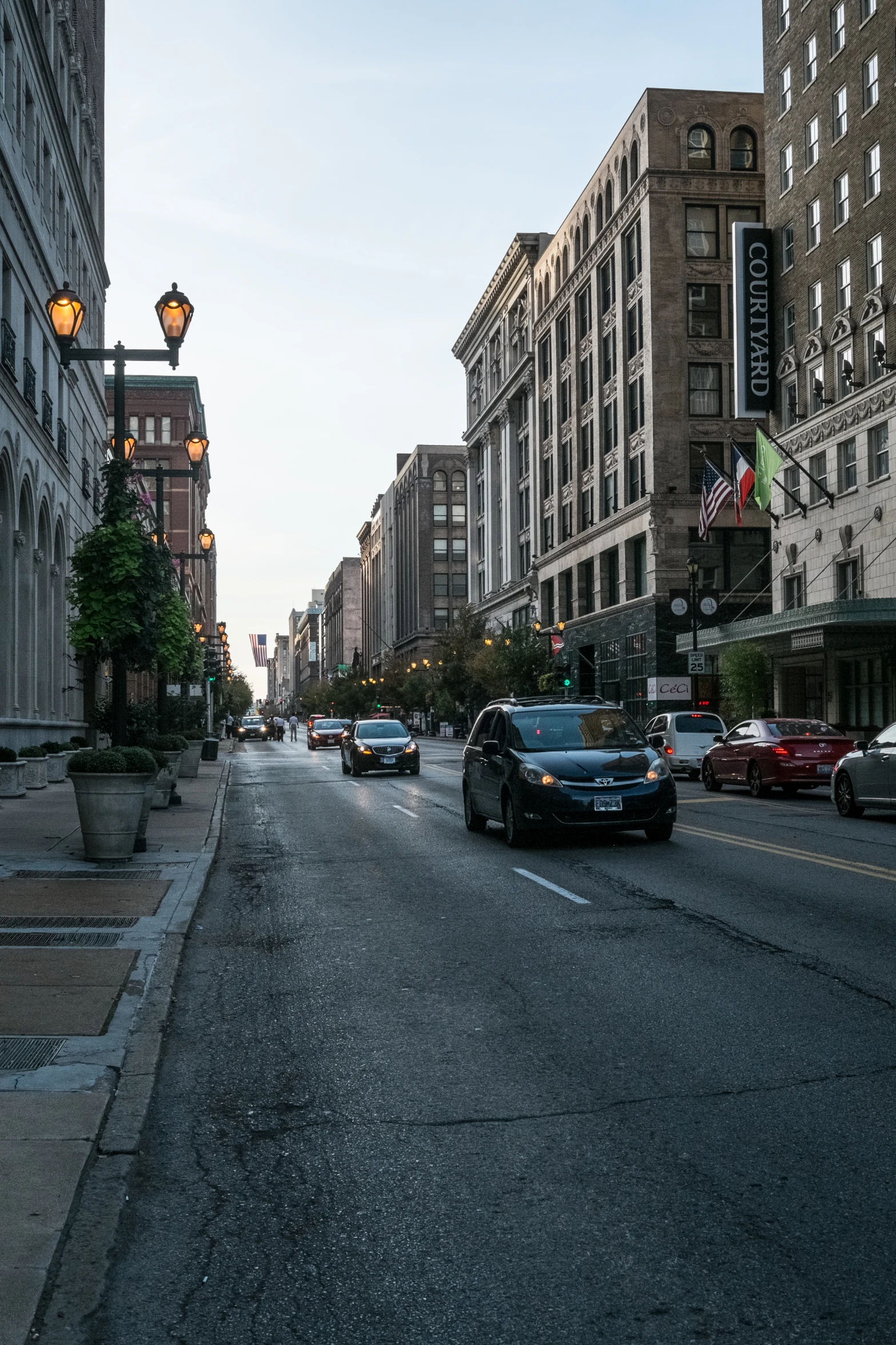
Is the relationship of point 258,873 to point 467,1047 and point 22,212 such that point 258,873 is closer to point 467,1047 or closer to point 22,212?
point 467,1047

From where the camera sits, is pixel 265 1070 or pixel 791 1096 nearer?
pixel 791 1096

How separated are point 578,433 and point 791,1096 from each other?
65095 mm

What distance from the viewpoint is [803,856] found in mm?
14406

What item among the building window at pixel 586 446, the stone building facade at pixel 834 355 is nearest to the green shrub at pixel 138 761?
the stone building facade at pixel 834 355

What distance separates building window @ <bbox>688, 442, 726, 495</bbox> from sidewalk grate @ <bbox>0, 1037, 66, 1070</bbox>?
5173cm

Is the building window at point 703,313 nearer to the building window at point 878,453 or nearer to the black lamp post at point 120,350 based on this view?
the building window at point 878,453

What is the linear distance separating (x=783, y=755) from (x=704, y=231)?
3825cm

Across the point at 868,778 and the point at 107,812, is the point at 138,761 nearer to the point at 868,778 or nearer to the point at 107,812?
the point at 107,812

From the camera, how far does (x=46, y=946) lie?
29.9ft

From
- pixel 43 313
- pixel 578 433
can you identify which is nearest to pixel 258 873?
pixel 43 313

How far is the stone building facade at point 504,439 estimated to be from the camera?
8188 cm

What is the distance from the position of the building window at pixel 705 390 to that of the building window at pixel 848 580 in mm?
17992

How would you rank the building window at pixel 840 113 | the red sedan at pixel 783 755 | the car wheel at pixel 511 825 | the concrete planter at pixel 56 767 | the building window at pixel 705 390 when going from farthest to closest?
the building window at pixel 705 390, the building window at pixel 840 113, the concrete planter at pixel 56 767, the red sedan at pixel 783 755, the car wheel at pixel 511 825

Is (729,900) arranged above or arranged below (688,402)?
below
